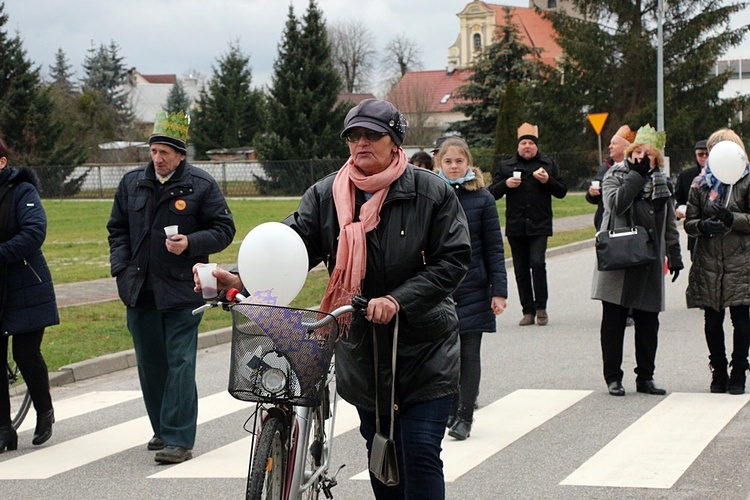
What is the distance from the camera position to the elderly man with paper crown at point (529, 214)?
1275 centimetres

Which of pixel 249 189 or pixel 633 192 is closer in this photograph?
pixel 633 192

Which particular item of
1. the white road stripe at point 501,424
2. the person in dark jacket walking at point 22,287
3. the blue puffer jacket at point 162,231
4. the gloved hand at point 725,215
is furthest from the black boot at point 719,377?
the person in dark jacket walking at point 22,287

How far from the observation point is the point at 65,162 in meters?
55.4

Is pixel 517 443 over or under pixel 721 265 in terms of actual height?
under

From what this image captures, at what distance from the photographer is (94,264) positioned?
20.4 m

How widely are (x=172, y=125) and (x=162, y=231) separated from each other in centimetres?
65

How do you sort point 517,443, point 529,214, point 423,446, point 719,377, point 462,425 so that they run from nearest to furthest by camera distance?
1. point 423,446
2. point 517,443
3. point 462,425
4. point 719,377
5. point 529,214

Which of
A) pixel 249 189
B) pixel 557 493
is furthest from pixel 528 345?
pixel 249 189

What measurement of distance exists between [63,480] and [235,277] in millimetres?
2687

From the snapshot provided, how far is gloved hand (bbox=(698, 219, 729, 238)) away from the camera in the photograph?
8.43 meters

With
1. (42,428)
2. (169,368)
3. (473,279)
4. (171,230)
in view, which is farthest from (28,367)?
(473,279)

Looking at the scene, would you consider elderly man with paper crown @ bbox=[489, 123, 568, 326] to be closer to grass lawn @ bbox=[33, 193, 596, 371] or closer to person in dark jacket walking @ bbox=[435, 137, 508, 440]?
grass lawn @ bbox=[33, 193, 596, 371]

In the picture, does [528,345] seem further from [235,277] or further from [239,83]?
[239,83]

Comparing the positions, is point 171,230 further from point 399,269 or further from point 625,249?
point 625,249
